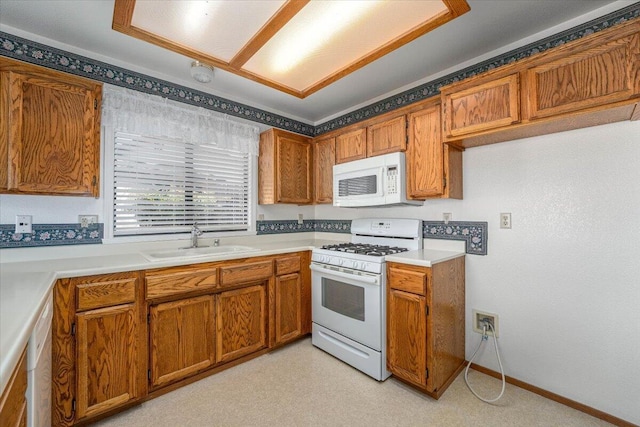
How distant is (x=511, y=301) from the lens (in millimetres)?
2090

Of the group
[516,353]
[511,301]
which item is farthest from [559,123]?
[516,353]

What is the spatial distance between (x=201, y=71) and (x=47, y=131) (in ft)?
3.64

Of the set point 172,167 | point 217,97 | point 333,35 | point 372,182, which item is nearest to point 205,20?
point 333,35

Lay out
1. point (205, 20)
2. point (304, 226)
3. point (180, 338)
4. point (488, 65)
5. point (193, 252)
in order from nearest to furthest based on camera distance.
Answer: point (205, 20), point (180, 338), point (488, 65), point (193, 252), point (304, 226)

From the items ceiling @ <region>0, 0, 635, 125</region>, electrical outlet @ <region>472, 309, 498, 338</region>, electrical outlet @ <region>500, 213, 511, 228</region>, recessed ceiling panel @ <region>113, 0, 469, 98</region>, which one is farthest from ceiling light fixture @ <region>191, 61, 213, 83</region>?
electrical outlet @ <region>472, 309, 498, 338</region>

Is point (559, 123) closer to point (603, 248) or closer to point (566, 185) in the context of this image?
point (566, 185)

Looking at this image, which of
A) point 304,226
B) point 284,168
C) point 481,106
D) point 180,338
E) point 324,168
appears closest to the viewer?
point 481,106

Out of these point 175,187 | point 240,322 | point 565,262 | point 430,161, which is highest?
point 430,161

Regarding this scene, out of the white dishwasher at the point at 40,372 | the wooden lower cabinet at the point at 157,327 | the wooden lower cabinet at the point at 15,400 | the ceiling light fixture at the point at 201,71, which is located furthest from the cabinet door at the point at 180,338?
the ceiling light fixture at the point at 201,71

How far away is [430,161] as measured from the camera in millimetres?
2234

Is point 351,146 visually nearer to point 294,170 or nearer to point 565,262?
point 294,170

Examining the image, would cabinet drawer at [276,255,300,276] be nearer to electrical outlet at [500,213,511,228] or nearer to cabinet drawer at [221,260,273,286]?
cabinet drawer at [221,260,273,286]

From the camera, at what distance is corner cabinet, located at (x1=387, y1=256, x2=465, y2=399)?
6.25ft

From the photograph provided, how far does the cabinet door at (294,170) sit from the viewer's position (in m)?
3.03
